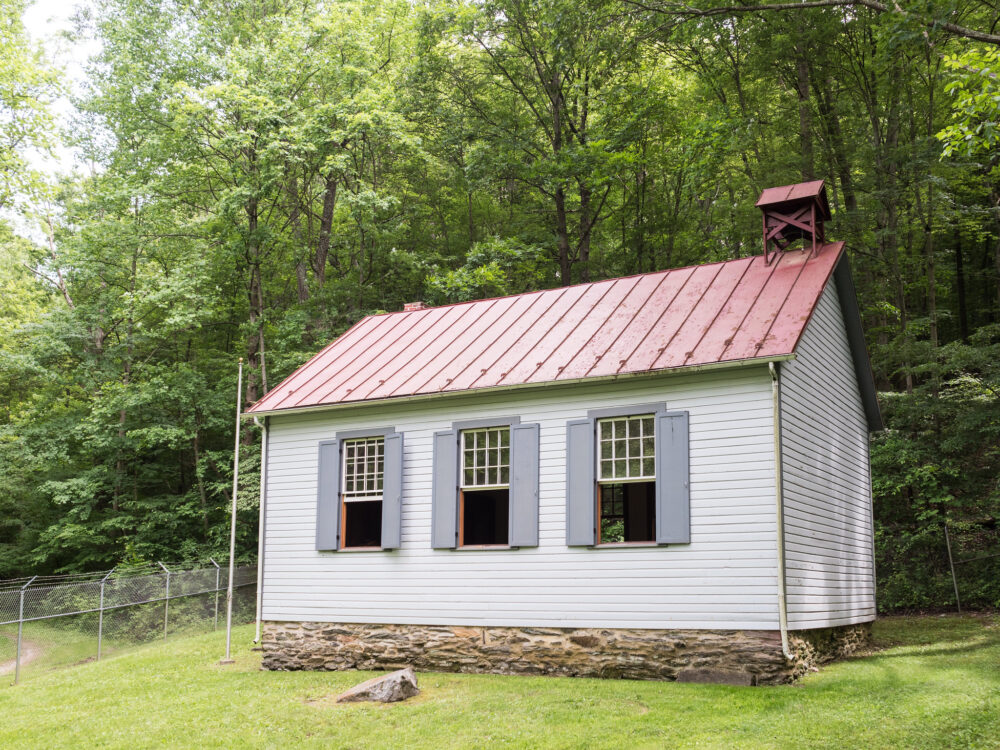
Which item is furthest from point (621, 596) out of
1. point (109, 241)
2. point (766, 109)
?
point (109, 241)

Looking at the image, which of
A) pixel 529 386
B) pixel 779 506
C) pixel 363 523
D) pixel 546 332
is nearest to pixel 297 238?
pixel 363 523

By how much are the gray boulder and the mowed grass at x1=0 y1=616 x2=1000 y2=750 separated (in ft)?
0.60

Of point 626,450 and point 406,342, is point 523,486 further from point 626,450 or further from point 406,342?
point 406,342

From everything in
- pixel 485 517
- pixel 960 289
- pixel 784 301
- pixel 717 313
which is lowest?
pixel 485 517

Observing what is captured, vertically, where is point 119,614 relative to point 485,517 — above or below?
below

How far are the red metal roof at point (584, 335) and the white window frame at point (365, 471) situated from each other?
0.76 meters

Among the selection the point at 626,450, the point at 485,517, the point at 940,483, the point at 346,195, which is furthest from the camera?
the point at 346,195

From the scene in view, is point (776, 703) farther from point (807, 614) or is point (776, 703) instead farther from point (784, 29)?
point (784, 29)

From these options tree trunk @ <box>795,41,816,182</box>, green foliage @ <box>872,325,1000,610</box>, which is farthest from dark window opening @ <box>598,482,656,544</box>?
tree trunk @ <box>795,41,816,182</box>

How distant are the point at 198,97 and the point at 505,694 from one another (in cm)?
1967

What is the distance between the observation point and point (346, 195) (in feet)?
79.1

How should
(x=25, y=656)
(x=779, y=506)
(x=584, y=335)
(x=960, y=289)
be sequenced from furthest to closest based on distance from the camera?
(x=960, y=289) → (x=25, y=656) → (x=584, y=335) → (x=779, y=506)

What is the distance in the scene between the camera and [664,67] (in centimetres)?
2747

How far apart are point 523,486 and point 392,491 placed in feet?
7.57
